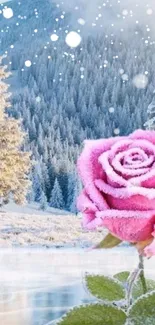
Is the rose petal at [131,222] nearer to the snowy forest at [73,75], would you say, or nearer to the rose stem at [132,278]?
the rose stem at [132,278]

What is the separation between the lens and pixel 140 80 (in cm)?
1513

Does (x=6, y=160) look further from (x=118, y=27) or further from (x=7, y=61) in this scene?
(x=118, y=27)

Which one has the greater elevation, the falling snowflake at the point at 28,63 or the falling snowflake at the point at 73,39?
the falling snowflake at the point at 73,39

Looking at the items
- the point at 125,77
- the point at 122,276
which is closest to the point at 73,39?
the point at 125,77

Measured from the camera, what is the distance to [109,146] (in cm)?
32

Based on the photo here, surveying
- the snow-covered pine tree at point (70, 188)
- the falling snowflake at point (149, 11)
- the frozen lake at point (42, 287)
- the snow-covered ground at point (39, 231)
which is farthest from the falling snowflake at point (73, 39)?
the frozen lake at point (42, 287)

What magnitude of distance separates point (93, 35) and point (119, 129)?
10.8 feet

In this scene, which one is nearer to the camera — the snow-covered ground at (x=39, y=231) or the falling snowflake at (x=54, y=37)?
the snow-covered ground at (x=39, y=231)

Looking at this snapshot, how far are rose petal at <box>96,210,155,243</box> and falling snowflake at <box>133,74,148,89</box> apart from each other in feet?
48.6

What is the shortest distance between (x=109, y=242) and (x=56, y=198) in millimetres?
11790

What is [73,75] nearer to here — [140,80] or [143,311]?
[140,80]

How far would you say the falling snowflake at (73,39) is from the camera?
55.1 ft

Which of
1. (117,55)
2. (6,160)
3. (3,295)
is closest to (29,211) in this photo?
(6,160)

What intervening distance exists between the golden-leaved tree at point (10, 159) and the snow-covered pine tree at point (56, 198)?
1.77 m
